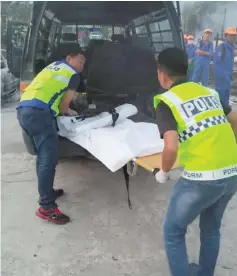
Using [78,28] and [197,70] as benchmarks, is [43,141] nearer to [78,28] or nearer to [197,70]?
[78,28]

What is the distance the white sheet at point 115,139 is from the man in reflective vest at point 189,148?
0.62 m

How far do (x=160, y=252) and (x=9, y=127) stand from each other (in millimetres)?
4239

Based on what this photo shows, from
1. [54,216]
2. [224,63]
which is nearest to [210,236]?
[54,216]

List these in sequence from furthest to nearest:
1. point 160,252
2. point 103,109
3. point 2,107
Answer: point 2,107, point 103,109, point 160,252

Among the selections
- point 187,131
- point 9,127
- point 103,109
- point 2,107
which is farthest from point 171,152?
point 2,107

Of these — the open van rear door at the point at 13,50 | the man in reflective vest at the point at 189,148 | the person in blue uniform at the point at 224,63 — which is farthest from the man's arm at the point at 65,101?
the person in blue uniform at the point at 224,63

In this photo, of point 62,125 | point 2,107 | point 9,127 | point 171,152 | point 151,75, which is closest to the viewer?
point 171,152

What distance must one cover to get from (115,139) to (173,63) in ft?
3.36

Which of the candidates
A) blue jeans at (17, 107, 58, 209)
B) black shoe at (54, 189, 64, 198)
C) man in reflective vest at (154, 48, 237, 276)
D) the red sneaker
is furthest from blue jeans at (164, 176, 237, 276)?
black shoe at (54, 189, 64, 198)

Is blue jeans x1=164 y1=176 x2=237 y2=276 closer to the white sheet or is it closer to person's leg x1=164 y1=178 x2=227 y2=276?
person's leg x1=164 y1=178 x2=227 y2=276

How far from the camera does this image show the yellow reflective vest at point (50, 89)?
9.62 feet

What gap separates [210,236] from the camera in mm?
2166

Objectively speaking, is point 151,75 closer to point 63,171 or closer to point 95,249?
point 63,171

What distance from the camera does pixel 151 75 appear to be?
161 inches
